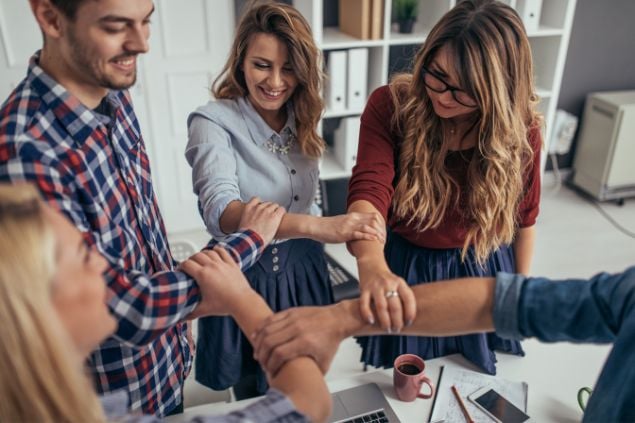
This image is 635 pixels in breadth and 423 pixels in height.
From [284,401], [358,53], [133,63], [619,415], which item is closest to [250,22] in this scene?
[133,63]

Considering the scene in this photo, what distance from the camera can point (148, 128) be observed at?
3.36 m

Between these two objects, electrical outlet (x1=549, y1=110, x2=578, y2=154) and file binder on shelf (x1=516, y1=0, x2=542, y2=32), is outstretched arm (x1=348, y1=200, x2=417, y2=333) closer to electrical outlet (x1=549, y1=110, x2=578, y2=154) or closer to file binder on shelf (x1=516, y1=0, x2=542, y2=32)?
file binder on shelf (x1=516, y1=0, x2=542, y2=32)

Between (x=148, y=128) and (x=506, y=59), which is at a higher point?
(x=506, y=59)

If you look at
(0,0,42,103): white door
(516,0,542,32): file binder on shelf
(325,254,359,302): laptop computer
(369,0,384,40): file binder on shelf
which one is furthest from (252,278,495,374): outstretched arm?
(516,0,542,32): file binder on shelf

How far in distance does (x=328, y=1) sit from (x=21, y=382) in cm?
313

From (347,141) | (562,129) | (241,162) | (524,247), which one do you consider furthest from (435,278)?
(562,129)

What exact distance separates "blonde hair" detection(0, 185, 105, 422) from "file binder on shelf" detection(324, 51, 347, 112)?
2526 millimetres

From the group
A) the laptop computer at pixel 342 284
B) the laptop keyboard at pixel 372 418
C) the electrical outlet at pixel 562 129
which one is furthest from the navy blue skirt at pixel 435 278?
the electrical outlet at pixel 562 129

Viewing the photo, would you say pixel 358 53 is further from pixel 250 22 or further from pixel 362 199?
pixel 362 199

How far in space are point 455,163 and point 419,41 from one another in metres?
→ 1.86

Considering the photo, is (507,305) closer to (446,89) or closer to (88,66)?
(446,89)

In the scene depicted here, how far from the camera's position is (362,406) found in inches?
55.7

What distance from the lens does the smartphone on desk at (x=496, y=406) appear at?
1.38 m

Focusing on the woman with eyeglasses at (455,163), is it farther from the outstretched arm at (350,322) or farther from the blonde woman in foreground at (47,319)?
the blonde woman in foreground at (47,319)
